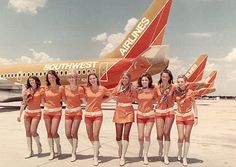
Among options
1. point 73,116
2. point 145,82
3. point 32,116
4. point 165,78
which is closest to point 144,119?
point 145,82

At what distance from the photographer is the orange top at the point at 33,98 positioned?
702 centimetres

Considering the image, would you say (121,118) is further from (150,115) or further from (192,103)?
(192,103)

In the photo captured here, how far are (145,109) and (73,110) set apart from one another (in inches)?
63.1

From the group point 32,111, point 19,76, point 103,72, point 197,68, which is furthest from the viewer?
point 197,68

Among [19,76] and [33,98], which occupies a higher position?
[19,76]

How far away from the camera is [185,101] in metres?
6.60

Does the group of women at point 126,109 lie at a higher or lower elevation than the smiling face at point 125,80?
lower

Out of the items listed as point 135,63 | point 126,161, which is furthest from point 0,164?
point 135,63

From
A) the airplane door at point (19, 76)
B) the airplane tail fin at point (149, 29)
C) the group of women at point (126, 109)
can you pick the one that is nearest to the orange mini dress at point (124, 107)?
the group of women at point (126, 109)

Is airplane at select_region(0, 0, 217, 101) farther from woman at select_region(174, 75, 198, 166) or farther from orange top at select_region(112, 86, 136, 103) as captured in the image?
orange top at select_region(112, 86, 136, 103)

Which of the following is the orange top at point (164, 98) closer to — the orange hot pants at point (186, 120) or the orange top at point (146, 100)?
the orange top at point (146, 100)

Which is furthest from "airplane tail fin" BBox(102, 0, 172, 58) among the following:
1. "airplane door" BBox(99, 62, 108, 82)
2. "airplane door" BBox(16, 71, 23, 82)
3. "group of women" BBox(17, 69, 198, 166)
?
"group of women" BBox(17, 69, 198, 166)

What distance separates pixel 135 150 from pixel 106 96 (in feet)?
6.03

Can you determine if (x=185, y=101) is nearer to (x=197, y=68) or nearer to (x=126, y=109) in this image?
(x=126, y=109)
